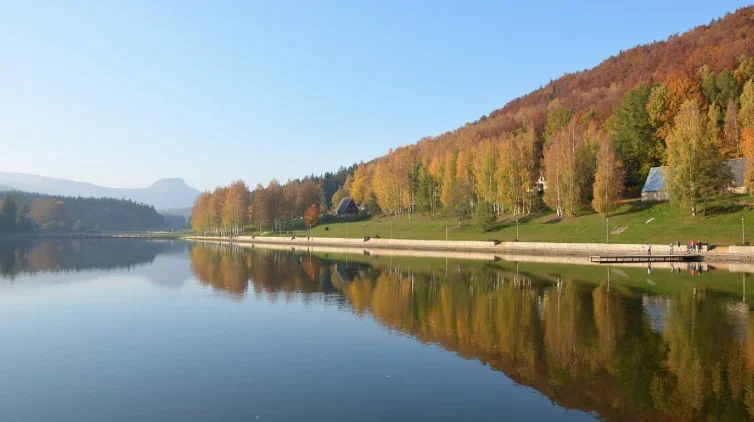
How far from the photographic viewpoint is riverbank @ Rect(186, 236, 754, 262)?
166 ft

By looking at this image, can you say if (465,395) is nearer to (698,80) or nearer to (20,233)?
(698,80)

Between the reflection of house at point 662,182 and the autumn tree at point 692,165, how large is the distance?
3.20 metres

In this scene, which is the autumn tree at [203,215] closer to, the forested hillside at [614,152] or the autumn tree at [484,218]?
the forested hillside at [614,152]

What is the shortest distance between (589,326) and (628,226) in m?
46.3

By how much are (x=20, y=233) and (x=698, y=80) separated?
629 feet

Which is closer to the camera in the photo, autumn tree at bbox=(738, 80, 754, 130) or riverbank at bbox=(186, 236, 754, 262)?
riverbank at bbox=(186, 236, 754, 262)

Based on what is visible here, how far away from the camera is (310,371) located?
721 inches

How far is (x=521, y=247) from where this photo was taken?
66562mm

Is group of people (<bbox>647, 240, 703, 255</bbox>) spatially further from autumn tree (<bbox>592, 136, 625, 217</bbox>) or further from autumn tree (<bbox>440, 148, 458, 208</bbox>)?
autumn tree (<bbox>440, 148, 458, 208</bbox>)

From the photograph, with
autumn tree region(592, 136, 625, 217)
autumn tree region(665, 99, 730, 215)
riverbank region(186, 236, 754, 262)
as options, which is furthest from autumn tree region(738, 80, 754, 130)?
riverbank region(186, 236, 754, 262)

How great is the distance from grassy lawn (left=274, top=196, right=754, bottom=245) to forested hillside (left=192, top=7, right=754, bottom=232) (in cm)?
210

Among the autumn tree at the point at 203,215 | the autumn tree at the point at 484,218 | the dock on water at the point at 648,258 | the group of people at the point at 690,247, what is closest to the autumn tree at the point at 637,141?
the autumn tree at the point at 484,218

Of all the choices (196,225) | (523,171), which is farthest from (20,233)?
(523,171)

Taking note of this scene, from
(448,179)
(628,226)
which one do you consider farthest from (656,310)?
(448,179)
